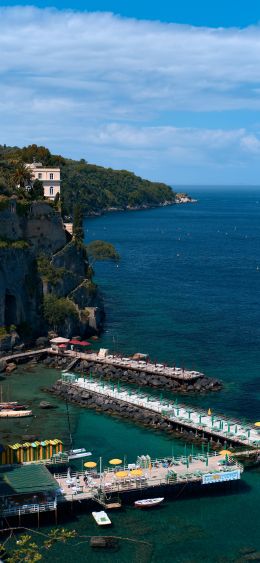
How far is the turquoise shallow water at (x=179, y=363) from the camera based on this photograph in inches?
2158

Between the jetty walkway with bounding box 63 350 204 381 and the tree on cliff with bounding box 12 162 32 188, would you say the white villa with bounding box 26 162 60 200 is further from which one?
the jetty walkway with bounding box 63 350 204 381

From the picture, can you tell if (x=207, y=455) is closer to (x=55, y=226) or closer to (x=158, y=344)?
(x=158, y=344)

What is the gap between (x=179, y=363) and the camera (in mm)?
95875

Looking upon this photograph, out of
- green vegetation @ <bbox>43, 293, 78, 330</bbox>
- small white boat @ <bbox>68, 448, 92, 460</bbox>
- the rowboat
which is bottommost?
small white boat @ <bbox>68, 448, 92, 460</bbox>

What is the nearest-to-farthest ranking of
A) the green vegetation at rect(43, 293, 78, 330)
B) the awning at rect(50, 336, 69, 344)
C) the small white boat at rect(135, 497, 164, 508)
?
the small white boat at rect(135, 497, 164, 508) → the awning at rect(50, 336, 69, 344) → the green vegetation at rect(43, 293, 78, 330)

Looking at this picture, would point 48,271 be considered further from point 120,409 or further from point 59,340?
point 120,409

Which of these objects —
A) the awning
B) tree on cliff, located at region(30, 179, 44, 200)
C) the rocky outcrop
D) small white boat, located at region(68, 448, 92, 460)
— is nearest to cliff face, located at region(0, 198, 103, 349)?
tree on cliff, located at region(30, 179, 44, 200)

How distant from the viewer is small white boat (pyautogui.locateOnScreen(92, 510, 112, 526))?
55.8 meters

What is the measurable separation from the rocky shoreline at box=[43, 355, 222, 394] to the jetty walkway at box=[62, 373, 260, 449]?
2.90 m

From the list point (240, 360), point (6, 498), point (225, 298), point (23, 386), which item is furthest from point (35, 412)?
point (225, 298)

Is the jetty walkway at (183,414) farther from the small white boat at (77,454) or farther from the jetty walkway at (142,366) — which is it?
the small white boat at (77,454)

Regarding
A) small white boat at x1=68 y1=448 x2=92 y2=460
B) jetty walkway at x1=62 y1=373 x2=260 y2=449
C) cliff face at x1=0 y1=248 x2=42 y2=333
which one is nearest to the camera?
small white boat at x1=68 y1=448 x2=92 y2=460

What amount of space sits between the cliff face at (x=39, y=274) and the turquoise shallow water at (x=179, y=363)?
4.98m

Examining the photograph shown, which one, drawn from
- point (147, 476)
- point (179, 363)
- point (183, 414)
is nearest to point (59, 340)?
point (179, 363)
